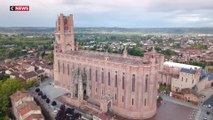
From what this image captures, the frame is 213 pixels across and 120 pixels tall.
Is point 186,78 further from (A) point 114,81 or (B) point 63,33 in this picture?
(B) point 63,33

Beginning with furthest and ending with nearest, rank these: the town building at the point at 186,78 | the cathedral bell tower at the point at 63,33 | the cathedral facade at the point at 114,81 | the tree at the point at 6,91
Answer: the town building at the point at 186,78, the cathedral bell tower at the point at 63,33, the tree at the point at 6,91, the cathedral facade at the point at 114,81

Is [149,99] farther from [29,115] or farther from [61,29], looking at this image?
[61,29]

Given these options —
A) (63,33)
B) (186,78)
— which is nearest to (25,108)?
(63,33)

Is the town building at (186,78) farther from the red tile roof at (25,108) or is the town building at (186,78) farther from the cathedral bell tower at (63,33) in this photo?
the red tile roof at (25,108)

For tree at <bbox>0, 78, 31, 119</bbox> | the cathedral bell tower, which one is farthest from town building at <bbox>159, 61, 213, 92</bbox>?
tree at <bbox>0, 78, 31, 119</bbox>

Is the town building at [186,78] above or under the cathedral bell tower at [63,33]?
under

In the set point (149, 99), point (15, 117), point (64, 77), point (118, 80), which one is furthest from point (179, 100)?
point (15, 117)

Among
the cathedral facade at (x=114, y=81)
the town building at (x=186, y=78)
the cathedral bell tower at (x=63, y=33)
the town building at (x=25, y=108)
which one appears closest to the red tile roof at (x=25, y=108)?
the town building at (x=25, y=108)
